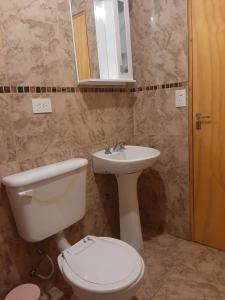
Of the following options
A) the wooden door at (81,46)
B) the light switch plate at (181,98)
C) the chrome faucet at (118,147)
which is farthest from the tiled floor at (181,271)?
the wooden door at (81,46)

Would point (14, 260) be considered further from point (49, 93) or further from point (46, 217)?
point (49, 93)

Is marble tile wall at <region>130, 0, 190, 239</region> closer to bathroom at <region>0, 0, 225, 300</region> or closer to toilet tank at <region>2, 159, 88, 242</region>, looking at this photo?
bathroom at <region>0, 0, 225, 300</region>

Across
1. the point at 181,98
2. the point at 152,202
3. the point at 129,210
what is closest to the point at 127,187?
the point at 129,210

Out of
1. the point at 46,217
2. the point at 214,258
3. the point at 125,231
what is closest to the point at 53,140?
the point at 46,217

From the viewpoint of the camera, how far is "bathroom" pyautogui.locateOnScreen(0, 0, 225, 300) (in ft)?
4.44

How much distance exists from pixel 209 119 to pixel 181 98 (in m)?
0.26

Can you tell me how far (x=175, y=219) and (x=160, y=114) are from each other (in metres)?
0.89

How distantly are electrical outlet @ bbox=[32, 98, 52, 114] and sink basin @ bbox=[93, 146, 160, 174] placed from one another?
0.47 m

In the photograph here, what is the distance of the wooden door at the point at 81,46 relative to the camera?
1.59 m

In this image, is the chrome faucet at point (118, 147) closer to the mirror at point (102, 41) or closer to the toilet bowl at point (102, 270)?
the mirror at point (102, 41)

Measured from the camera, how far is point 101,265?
1.16 meters

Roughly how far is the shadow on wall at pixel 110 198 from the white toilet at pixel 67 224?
41cm

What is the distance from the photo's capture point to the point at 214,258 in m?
1.74

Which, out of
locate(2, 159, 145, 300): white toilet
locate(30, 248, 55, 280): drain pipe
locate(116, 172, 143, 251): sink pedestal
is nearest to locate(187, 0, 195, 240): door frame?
locate(116, 172, 143, 251): sink pedestal
